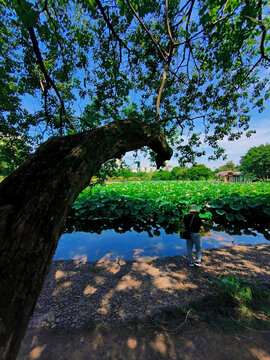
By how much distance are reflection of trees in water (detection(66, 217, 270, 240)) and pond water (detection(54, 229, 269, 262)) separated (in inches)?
9.0

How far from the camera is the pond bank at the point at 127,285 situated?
2.32 meters

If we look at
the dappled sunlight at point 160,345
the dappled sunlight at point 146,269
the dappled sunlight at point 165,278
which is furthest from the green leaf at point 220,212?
the dappled sunlight at point 160,345

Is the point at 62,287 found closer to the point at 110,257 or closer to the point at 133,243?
the point at 110,257

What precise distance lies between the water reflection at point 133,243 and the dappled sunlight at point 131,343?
7.87 ft

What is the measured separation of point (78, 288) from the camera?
296 centimetres

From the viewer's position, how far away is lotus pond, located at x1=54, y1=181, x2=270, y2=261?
194 inches

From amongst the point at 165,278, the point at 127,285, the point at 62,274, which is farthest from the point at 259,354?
the point at 62,274

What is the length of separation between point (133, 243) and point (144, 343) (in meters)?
3.51

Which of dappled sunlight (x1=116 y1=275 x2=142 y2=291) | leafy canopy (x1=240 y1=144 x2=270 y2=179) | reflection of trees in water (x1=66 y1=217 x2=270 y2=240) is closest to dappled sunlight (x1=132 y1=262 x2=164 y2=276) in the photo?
dappled sunlight (x1=116 y1=275 x2=142 y2=291)

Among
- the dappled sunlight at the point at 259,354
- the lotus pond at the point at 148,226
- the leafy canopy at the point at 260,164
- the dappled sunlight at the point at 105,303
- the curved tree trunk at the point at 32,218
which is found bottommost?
the dappled sunlight at the point at 259,354

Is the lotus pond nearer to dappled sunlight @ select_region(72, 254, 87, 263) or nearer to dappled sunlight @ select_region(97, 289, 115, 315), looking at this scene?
dappled sunlight @ select_region(72, 254, 87, 263)

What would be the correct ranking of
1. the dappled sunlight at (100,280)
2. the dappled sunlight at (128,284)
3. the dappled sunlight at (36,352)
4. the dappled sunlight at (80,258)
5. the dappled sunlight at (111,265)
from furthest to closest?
1. the dappled sunlight at (80,258)
2. the dappled sunlight at (111,265)
3. the dappled sunlight at (100,280)
4. the dappled sunlight at (128,284)
5. the dappled sunlight at (36,352)

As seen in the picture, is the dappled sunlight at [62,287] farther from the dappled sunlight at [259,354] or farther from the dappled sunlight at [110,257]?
the dappled sunlight at [259,354]

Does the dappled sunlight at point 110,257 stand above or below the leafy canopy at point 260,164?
below
